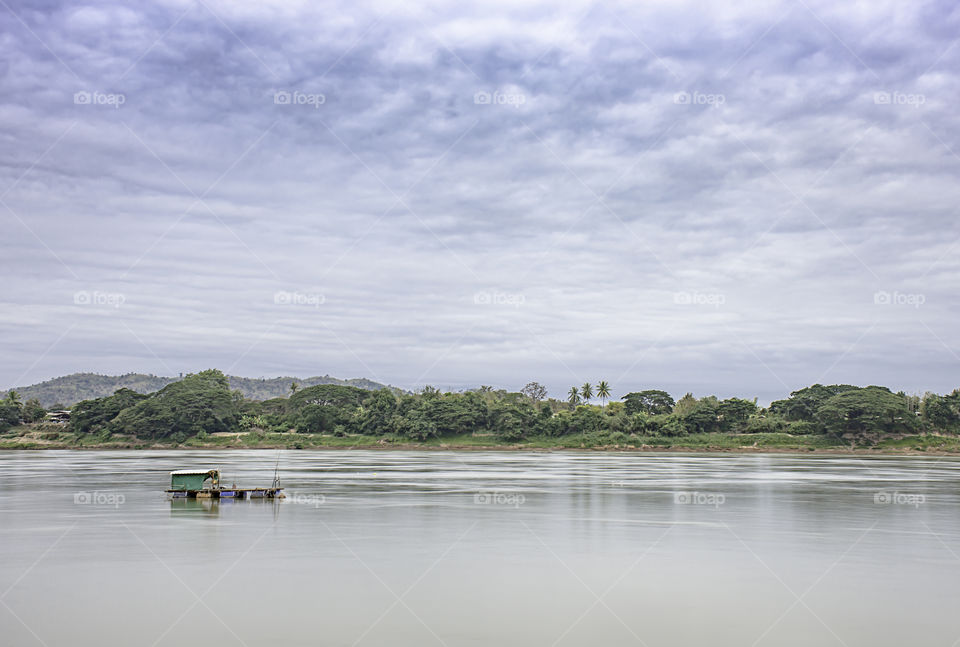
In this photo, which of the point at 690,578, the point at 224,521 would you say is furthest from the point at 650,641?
the point at 224,521

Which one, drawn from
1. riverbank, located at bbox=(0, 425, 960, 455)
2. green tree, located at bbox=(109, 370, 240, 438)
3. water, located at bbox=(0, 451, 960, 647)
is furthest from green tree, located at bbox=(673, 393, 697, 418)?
water, located at bbox=(0, 451, 960, 647)

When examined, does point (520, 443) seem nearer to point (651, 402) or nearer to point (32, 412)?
point (651, 402)

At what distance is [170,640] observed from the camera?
12.4 meters

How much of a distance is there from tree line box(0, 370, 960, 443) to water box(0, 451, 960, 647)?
81.7 meters

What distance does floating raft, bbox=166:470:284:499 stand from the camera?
31.9 m

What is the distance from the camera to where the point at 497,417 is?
388ft

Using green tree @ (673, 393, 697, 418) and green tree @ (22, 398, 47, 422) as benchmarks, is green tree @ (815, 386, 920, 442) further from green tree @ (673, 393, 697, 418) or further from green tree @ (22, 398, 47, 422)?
green tree @ (22, 398, 47, 422)

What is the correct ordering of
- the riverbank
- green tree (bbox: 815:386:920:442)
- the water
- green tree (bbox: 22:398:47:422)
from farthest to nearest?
green tree (bbox: 22:398:47:422) < the riverbank < green tree (bbox: 815:386:920:442) < the water

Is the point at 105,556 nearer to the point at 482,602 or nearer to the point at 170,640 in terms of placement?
the point at 170,640

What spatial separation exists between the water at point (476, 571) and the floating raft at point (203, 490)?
2.55ft

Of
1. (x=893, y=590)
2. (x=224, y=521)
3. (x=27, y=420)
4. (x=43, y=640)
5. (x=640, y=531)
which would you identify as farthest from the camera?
(x=27, y=420)

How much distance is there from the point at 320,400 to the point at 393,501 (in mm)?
109490

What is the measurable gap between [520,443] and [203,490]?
87.0m

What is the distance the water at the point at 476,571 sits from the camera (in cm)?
1309
